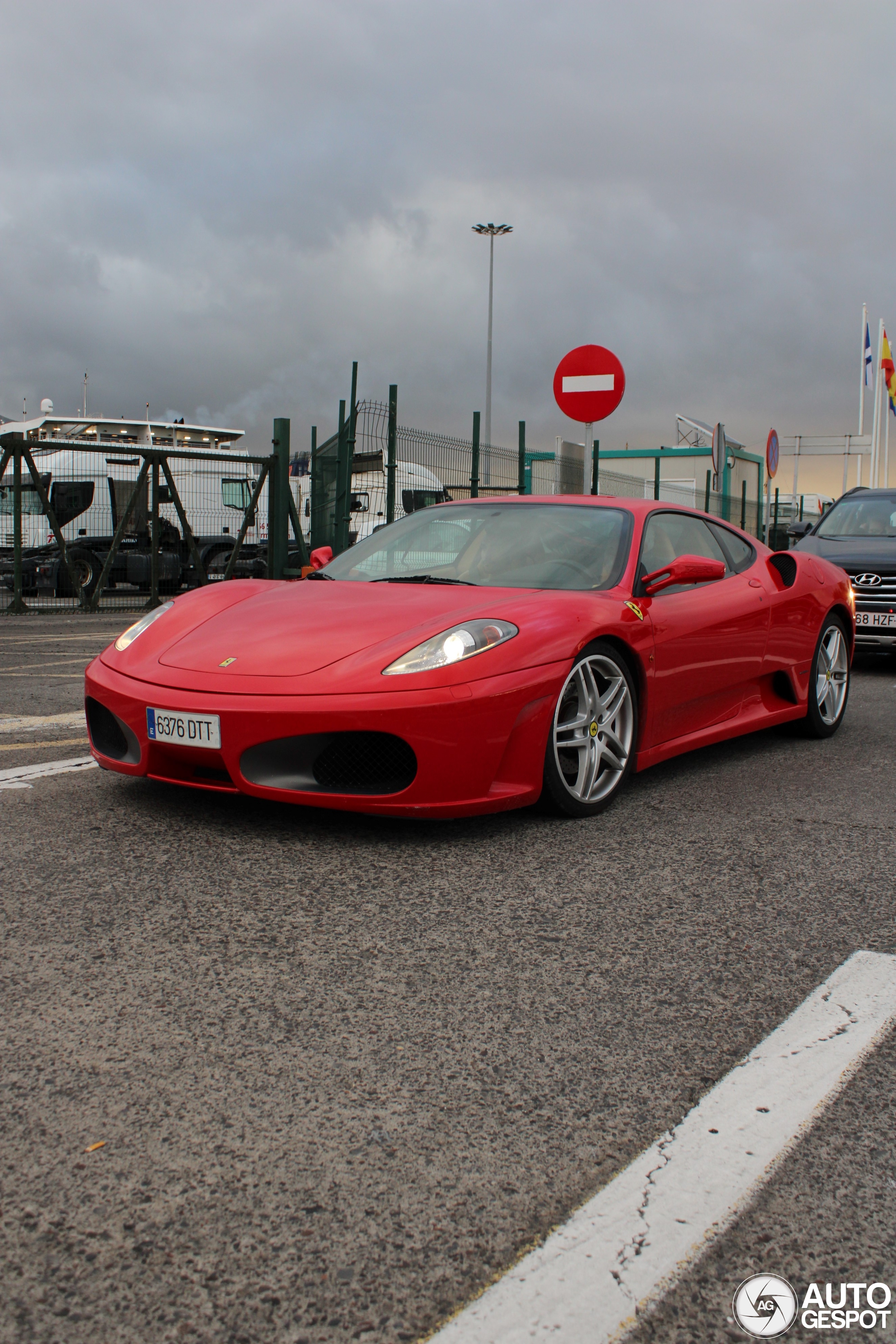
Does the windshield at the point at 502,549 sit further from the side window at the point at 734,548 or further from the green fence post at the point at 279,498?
the green fence post at the point at 279,498

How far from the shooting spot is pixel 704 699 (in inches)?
182

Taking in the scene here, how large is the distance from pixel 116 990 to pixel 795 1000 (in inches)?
53.3

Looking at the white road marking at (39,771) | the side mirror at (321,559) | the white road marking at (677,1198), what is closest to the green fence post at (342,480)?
the side mirror at (321,559)

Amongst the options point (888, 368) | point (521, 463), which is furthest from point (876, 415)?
point (521, 463)

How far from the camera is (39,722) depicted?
568 centimetres

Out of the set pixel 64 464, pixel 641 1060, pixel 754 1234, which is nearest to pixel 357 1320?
pixel 754 1234

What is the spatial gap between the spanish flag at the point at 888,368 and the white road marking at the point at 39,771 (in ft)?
107

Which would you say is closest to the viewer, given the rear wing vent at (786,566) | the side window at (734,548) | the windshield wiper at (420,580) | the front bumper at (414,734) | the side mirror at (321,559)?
the front bumper at (414,734)

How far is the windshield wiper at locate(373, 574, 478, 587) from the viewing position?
4.31 metres

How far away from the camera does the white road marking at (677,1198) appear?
4.61 feet

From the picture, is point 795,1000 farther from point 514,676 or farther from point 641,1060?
point 514,676

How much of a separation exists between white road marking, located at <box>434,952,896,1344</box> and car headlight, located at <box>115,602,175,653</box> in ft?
8.60

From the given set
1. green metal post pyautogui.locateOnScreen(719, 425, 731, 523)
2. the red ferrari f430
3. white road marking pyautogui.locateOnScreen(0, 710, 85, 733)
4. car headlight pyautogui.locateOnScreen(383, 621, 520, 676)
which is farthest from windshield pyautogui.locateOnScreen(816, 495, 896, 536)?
car headlight pyautogui.locateOnScreen(383, 621, 520, 676)

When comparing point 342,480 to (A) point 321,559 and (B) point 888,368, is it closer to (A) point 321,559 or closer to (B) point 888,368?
(A) point 321,559
